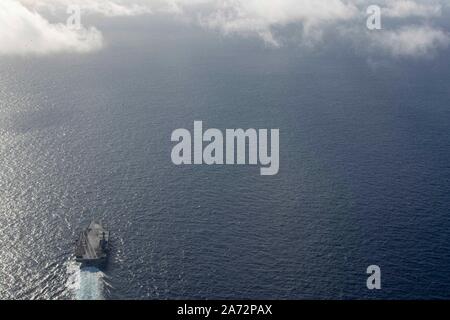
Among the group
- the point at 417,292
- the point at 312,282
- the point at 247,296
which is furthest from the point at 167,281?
the point at 417,292
